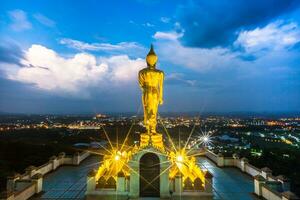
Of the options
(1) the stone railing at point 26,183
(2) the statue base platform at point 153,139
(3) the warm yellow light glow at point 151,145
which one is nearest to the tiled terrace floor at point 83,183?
(1) the stone railing at point 26,183

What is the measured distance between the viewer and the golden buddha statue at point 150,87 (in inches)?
554

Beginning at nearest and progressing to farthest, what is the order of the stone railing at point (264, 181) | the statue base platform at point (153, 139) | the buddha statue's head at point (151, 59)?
the stone railing at point (264, 181) → the statue base platform at point (153, 139) → the buddha statue's head at point (151, 59)

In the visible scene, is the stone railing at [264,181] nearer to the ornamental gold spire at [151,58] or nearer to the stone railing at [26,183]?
the ornamental gold spire at [151,58]

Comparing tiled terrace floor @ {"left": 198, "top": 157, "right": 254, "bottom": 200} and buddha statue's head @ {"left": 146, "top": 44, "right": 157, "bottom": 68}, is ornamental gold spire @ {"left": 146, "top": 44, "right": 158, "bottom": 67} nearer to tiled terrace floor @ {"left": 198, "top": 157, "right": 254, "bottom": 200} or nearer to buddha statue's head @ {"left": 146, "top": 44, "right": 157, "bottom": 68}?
buddha statue's head @ {"left": 146, "top": 44, "right": 157, "bottom": 68}

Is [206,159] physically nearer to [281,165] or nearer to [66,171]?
[66,171]

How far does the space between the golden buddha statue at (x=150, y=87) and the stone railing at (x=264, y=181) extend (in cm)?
504

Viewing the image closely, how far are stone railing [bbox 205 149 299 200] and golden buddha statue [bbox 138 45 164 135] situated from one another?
504 centimetres

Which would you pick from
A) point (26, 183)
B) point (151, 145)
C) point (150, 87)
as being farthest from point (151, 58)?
point (26, 183)

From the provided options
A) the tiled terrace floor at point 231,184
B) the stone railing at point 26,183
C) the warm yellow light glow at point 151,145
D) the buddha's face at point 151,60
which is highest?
the buddha's face at point 151,60

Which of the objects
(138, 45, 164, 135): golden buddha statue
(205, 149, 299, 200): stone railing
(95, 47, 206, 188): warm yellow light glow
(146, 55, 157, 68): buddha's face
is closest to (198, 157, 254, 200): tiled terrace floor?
(205, 149, 299, 200): stone railing

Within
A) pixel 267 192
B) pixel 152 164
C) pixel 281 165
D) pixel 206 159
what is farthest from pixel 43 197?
pixel 281 165

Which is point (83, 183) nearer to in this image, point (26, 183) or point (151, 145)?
point (26, 183)

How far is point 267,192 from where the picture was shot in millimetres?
11977

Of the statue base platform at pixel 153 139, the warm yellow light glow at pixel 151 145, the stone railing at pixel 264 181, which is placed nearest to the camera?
the stone railing at pixel 264 181
